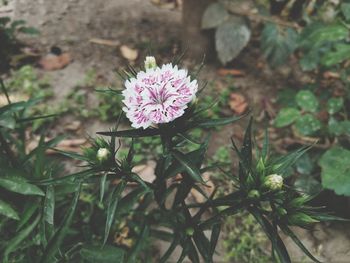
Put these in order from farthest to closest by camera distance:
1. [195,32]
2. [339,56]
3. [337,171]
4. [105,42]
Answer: [105,42]
[195,32]
[339,56]
[337,171]

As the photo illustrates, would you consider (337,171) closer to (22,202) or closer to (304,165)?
(304,165)

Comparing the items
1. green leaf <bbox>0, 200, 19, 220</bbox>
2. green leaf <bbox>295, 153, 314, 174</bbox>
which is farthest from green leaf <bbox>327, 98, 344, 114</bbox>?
green leaf <bbox>0, 200, 19, 220</bbox>

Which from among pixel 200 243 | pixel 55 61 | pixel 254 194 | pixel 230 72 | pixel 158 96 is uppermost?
pixel 158 96

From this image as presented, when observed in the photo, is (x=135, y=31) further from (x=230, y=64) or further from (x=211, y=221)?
(x=211, y=221)

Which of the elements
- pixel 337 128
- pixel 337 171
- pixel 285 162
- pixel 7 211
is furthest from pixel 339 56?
pixel 7 211

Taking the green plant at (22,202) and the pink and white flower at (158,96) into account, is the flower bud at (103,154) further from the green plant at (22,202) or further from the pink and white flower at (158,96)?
the green plant at (22,202)

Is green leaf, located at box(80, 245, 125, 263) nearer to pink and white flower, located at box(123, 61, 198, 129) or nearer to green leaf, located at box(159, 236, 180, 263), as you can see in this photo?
green leaf, located at box(159, 236, 180, 263)
